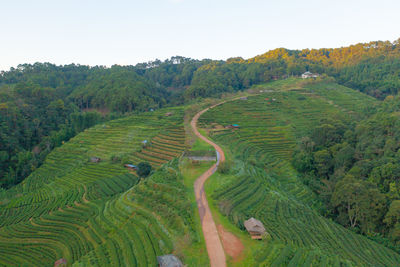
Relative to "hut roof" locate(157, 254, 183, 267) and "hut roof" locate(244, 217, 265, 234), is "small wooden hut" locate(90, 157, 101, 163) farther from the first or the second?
"hut roof" locate(244, 217, 265, 234)

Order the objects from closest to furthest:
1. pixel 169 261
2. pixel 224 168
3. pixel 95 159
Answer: pixel 169 261 < pixel 224 168 < pixel 95 159

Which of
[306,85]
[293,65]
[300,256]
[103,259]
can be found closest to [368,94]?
[306,85]

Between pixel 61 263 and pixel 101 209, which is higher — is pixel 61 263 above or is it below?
below

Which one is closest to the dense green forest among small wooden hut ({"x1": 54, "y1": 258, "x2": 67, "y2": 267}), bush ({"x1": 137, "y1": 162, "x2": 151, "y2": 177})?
bush ({"x1": 137, "y1": 162, "x2": 151, "y2": 177})

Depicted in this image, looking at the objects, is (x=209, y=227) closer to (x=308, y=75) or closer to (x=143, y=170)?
(x=143, y=170)

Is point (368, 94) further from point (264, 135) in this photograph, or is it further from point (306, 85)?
point (264, 135)

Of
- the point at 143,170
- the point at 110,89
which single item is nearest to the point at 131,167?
the point at 143,170
